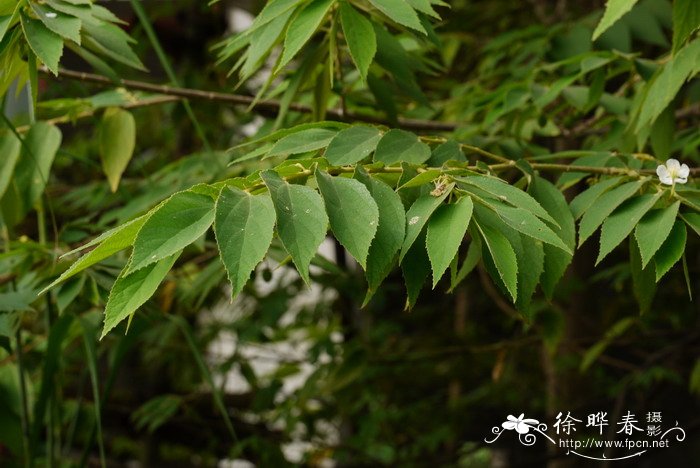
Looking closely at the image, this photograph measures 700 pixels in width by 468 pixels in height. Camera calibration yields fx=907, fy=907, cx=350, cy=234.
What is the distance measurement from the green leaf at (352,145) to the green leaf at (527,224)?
6.8 inches

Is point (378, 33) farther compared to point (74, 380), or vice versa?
point (74, 380)

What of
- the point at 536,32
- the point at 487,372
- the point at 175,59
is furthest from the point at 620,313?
the point at 175,59

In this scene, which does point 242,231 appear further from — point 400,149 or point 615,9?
point 615,9

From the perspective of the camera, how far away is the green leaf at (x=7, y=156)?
1.20 meters

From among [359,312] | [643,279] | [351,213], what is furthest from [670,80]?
[359,312]

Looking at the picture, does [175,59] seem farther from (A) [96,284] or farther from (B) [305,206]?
(B) [305,206]

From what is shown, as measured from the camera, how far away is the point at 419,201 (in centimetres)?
76

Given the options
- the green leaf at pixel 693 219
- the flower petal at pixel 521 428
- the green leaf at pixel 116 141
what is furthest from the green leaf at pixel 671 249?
the green leaf at pixel 116 141

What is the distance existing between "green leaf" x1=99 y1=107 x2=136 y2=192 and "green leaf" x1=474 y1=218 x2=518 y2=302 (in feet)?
2.46

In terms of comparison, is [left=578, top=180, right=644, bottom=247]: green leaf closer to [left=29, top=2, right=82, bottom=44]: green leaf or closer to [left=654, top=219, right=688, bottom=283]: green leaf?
[left=654, top=219, right=688, bottom=283]: green leaf

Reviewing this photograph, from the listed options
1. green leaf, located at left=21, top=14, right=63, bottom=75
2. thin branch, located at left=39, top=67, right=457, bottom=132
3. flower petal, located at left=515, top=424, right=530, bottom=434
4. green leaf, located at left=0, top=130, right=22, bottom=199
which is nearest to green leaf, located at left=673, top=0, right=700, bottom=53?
thin branch, located at left=39, top=67, right=457, bottom=132

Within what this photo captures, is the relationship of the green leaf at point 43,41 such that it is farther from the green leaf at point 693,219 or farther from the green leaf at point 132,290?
the green leaf at point 693,219

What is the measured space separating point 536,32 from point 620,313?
3.78ft

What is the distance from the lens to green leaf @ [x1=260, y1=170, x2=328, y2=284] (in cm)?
67
